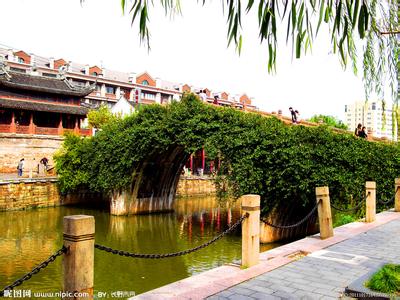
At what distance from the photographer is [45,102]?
33094 mm

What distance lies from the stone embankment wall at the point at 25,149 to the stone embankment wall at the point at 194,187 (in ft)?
36.9

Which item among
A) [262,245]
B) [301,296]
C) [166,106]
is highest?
[166,106]

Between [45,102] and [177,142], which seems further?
[45,102]

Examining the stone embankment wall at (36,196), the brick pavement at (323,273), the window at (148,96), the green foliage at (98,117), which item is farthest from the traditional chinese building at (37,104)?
the brick pavement at (323,273)

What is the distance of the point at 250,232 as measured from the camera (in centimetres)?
613

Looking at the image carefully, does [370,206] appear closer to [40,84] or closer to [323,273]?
[323,273]

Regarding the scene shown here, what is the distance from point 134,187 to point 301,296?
16.7 meters

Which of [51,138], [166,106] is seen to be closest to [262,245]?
[166,106]

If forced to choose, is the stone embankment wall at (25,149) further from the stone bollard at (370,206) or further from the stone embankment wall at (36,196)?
the stone bollard at (370,206)

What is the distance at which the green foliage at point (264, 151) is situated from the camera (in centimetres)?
1316

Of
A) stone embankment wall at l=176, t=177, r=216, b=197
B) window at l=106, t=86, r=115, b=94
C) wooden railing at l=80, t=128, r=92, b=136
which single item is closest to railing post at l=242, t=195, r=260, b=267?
stone embankment wall at l=176, t=177, r=216, b=197

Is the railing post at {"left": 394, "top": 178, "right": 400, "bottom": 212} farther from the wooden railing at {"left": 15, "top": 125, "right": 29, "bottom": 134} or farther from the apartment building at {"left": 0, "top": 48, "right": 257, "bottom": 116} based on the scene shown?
the apartment building at {"left": 0, "top": 48, "right": 257, "bottom": 116}

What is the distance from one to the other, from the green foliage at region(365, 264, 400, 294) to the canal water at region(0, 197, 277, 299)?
6.00 meters

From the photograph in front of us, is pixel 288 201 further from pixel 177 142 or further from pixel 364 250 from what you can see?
pixel 364 250
